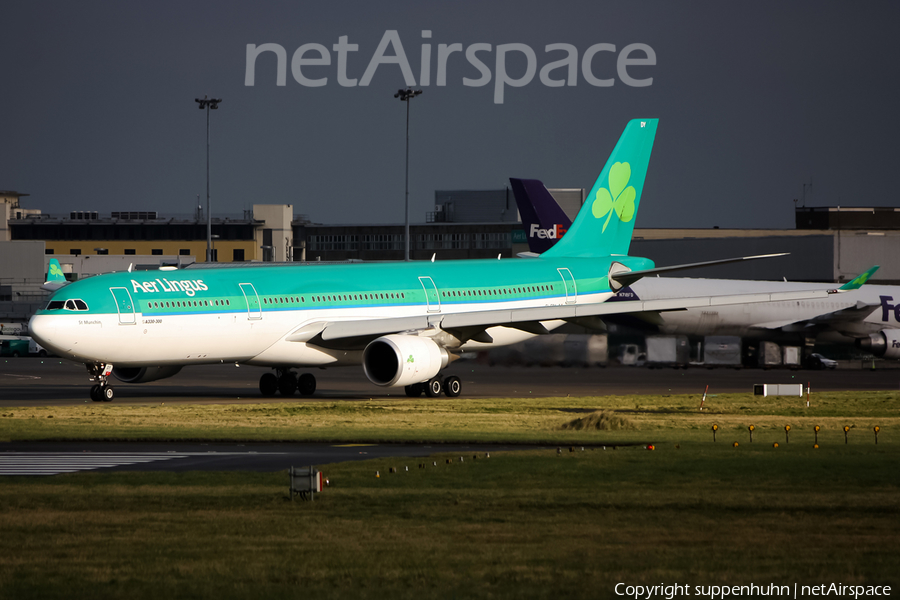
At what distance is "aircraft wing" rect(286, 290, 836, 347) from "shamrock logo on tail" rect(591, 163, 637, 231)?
31.8 ft

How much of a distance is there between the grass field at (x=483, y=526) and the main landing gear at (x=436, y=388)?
14029 mm

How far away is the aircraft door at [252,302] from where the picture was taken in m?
34.5

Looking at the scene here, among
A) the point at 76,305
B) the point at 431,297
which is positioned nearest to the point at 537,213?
the point at 431,297

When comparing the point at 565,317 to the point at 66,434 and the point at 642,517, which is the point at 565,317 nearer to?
the point at 66,434

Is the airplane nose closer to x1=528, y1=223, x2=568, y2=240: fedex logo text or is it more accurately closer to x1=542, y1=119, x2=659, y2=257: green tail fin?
x1=542, y1=119, x2=659, y2=257: green tail fin

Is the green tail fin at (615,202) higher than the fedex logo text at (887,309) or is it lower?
higher

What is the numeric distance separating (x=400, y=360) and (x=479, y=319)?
12.7 feet

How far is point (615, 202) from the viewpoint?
47.2 metres

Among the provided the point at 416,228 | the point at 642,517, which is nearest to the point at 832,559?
the point at 642,517

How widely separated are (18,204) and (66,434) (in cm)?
15283

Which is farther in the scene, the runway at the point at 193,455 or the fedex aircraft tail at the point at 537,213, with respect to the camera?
the fedex aircraft tail at the point at 537,213

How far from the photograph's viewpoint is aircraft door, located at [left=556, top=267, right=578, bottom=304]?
141 feet

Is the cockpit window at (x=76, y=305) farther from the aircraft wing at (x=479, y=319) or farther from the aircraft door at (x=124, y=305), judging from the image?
the aircraft wing at (x=479, y=319)

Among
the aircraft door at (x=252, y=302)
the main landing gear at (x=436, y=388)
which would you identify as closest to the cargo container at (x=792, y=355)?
the main landing gear at (x=436, y=388)
